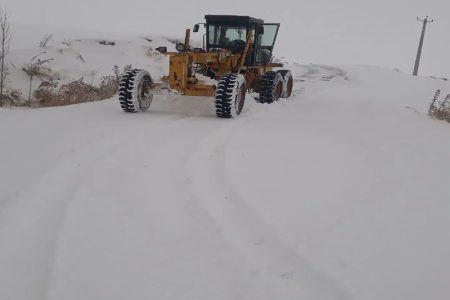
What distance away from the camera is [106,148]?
16.5 ft

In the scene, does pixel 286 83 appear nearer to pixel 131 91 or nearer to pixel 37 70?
pixel 131 91

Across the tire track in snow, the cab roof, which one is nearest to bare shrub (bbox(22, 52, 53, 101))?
the cab roof

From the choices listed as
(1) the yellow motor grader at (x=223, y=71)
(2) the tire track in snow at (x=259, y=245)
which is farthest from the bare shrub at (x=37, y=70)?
(2) the tire track in snow at (x=259, y=245)

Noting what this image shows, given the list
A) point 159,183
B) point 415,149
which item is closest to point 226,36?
point 415,149

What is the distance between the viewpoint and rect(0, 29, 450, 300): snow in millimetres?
2541

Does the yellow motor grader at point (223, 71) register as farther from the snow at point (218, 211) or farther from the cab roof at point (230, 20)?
→ the snow at point (218, 211)

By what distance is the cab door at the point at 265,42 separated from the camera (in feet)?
33.1

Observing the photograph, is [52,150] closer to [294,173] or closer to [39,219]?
[39,219]

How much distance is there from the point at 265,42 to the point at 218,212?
7780 mm

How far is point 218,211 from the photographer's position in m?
3.44

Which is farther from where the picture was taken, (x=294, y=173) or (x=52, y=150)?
(x=52, y=150)

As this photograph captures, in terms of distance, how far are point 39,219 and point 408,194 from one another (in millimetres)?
3182

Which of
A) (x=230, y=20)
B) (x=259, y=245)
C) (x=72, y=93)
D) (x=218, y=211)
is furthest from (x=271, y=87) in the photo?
(x=259, y=245)

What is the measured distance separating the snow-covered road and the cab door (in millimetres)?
4212
